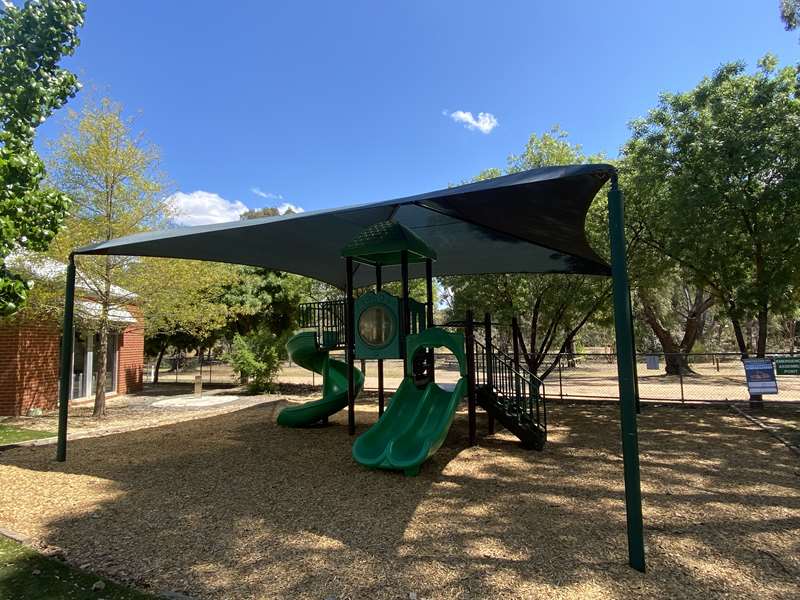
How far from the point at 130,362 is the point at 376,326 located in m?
13.5

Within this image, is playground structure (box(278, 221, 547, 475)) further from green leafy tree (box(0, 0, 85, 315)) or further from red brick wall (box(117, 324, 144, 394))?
red brick wall (box(117, 324, 144, 394))

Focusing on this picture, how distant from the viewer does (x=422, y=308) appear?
7.77m

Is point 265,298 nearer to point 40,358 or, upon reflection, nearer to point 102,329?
point 40,358

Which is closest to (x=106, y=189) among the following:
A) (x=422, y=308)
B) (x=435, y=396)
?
(x=422, y=308)

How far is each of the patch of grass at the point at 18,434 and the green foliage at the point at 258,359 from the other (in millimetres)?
6889

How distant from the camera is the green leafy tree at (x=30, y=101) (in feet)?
16.2

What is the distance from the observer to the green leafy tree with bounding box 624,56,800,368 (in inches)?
385

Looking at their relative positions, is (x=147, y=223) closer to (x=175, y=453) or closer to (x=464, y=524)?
(x=175, y=453)

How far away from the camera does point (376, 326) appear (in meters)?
7.26

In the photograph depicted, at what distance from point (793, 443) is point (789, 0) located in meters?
8.65

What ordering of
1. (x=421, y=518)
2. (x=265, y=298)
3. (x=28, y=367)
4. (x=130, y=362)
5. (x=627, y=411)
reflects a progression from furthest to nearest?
(x=265, y=298)
(x=130, y=362)
(x=28, y=367)
(x=421, y=518)
(x=627, y=411)

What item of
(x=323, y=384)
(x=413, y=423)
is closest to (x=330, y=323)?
(x=323, y=384)

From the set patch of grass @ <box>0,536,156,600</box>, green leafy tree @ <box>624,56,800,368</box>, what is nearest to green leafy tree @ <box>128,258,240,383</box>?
patch of grass @ <box>0,536,156,600</box>

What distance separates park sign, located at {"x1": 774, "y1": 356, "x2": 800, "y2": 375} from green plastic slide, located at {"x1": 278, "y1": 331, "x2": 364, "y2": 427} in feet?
30.4
